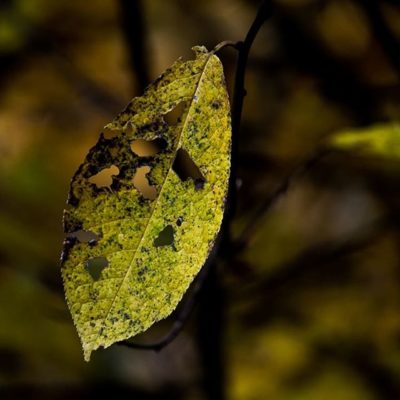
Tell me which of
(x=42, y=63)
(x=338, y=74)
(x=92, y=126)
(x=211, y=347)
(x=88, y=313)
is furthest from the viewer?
(x=92, y=126)

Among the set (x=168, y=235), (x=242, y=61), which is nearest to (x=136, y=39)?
(x=168, y=235)

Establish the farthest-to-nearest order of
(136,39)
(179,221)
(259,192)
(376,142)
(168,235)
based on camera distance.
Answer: (259,192) → (168,235) → (136,39) → (376,142) → (179,221)

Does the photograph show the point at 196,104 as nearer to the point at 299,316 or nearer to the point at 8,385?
the point at 8,385

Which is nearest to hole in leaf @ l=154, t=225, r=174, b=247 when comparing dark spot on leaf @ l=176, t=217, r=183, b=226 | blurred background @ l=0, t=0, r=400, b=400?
dark spot on leaf @ l=176, t=217, r=183, b=226

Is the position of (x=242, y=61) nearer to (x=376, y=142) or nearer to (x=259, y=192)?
(x=376, y=142)

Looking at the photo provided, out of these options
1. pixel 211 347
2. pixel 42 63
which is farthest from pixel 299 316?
pixel 42 63
